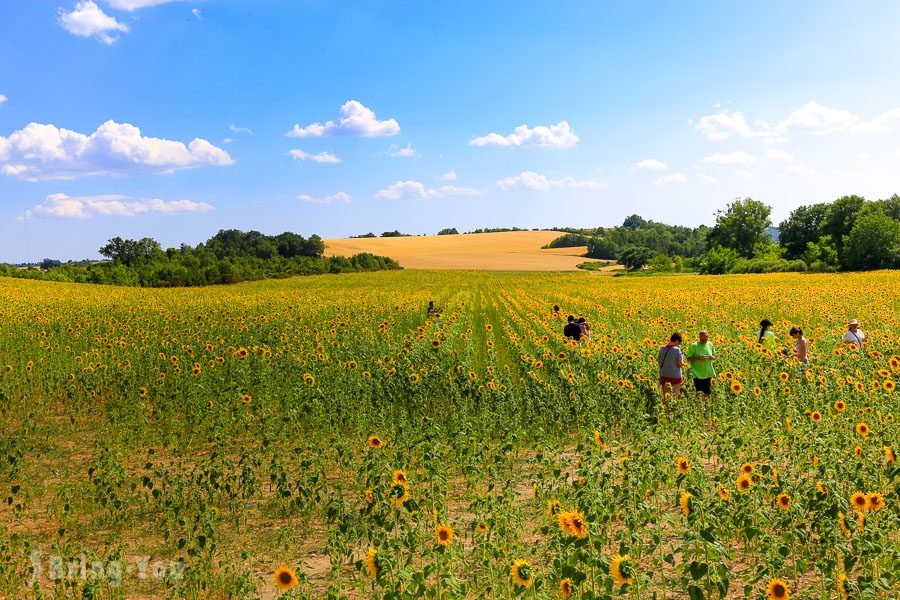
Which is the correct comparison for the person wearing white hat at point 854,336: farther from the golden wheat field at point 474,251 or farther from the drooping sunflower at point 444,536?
the golden wheat field at point 474,251

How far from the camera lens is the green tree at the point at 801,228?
302 feet

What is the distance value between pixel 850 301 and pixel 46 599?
32479 mm

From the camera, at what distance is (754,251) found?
9625cm

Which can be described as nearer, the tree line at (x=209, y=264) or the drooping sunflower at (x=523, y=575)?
the drooping sunflower at (x=523, y=575)

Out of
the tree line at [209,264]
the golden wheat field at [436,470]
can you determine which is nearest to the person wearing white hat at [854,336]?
the golden wheat field at [436,470]

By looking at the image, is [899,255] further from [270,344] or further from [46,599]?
[46,599]

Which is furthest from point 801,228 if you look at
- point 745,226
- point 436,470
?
point 436,470

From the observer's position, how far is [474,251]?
13200 cm

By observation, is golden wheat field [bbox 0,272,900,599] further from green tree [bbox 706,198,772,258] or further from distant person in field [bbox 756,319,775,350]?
green tree [bbox 706,198,772,258]

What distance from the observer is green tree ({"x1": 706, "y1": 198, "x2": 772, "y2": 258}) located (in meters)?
98.6

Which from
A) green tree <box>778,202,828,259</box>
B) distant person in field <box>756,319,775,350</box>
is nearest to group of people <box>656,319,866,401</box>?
distant person in field <box>756,319,775,350</box>

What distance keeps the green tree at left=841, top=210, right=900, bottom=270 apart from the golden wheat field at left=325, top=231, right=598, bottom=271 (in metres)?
43.6

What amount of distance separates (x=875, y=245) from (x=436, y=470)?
7044 cm

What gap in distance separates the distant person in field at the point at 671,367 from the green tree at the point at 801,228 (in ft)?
301
